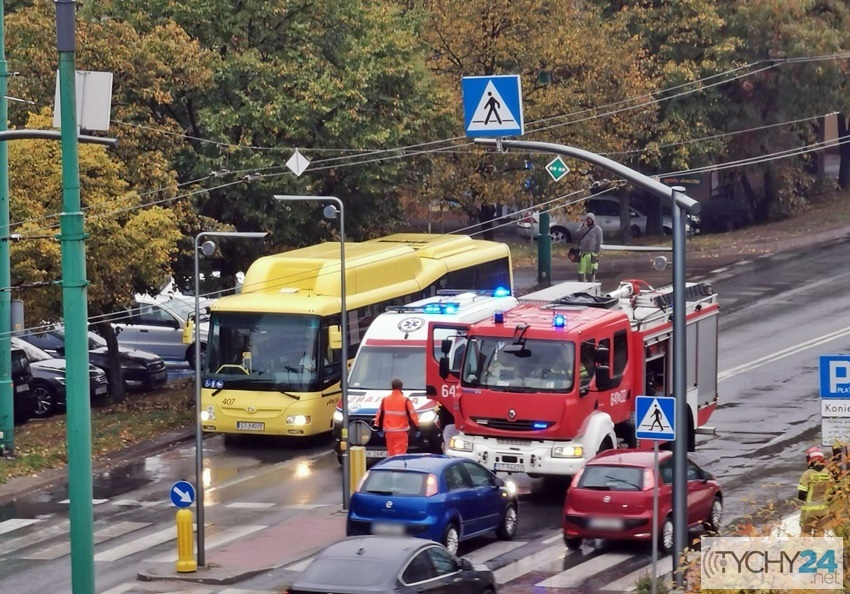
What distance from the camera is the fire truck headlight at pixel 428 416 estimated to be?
1025 inches

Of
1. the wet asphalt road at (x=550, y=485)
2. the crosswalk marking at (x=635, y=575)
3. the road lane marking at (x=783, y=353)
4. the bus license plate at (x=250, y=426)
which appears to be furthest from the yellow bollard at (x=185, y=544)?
the road lane marking at (x=783, y=353)

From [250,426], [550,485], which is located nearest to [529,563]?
[550,485]

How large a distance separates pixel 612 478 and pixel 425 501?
2664mm

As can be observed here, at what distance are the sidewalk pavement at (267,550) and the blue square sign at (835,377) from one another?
7.17 m

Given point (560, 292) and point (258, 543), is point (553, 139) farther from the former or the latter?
point (258, 543)

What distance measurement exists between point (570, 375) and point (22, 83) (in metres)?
14.4

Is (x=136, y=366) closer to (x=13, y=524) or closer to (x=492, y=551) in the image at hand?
(x=13, y=524)

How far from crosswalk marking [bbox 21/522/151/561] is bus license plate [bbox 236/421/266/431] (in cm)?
467

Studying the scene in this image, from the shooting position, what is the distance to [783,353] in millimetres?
34406

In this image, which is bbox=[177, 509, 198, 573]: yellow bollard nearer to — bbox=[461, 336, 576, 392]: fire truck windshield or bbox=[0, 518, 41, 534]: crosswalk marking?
bbox=[0, 518, 41, 534]: crosswalk marking

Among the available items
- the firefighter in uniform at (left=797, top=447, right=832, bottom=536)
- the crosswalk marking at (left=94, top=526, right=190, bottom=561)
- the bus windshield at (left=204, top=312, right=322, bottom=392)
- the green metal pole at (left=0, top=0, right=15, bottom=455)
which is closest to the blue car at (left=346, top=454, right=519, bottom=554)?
the crosswalk marking at (left=94, top=526, right=190, bottom=561)

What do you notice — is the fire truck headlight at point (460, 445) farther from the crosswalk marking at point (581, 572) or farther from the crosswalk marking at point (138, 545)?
the crosswalk marking at point (138, 545)

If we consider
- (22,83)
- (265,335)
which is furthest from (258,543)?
(22,83)

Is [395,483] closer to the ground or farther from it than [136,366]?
closer to the ground
